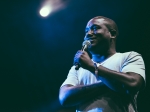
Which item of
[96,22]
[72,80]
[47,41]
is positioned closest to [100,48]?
[96,22]

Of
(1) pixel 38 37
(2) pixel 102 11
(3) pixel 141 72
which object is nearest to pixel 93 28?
(3) pixel 141 72

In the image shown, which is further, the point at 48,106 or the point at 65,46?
the point at 48,106

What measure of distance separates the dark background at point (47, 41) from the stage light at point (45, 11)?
0.29 feet

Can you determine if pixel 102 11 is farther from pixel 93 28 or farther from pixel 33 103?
pixel 33 103

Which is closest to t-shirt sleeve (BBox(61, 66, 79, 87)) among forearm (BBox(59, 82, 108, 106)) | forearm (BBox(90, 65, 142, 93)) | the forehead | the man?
the man

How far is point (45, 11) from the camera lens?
14.7ft

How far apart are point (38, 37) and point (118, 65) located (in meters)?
3.29

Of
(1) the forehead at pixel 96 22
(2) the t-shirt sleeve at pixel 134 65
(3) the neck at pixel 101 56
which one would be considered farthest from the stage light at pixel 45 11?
(2) the t-shirt sleeve at pixel 134 65

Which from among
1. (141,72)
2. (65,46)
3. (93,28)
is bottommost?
(141,72)

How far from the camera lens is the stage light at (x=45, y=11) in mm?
4469

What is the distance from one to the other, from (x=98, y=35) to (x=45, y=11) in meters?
2.57

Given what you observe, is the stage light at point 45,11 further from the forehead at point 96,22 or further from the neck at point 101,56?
the neck at point 101,56

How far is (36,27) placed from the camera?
4727 mm

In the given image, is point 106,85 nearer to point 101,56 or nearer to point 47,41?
point 101,56
